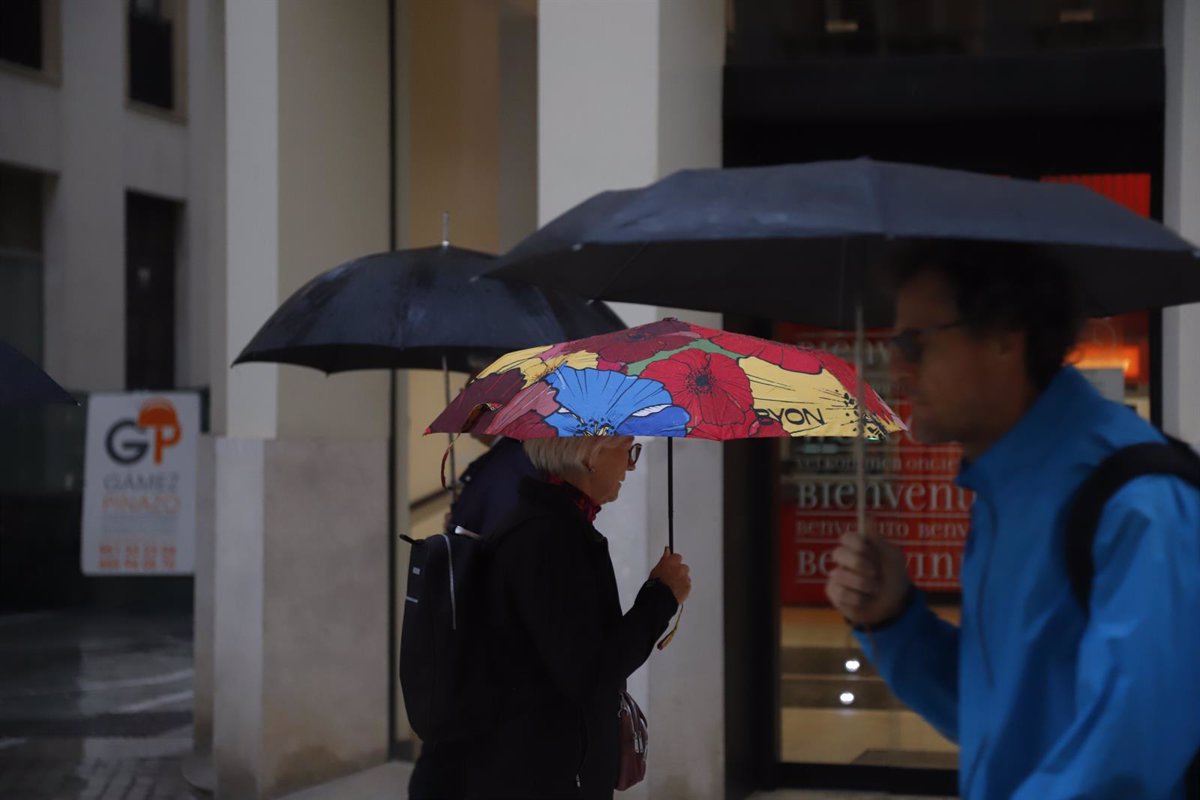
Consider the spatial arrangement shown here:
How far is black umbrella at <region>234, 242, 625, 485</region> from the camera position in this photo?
520 cm

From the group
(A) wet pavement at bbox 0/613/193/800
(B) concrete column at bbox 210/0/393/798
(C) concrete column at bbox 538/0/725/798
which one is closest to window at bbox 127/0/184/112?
(A) wet pavement at bbox 0/613/193/800

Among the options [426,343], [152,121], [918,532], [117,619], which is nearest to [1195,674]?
[426,343]

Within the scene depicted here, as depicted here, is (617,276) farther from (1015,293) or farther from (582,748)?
(582,748)

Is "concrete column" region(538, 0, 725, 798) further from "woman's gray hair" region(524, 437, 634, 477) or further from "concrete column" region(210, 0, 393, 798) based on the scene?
"woman's gray hair" region(524, 437, 634, 477)

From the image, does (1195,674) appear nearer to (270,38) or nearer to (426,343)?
(426,343)

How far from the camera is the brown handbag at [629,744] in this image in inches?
156

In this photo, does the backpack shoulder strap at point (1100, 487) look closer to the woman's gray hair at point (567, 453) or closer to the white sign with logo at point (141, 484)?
the woman's gray hair at point (567, 453)

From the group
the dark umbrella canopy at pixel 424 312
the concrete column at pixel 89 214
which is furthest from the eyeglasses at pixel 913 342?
the concrete column at pixel 89 214

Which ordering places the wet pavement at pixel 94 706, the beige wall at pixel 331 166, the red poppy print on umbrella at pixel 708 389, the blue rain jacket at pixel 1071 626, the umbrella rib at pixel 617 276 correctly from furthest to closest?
the wet pavement at pixel 94 706, the beige wall at pixel 331 166, the red poppy print on umbrella at pixel 708 389, the umbrella rib at pixel 617 276, the blue rain jacket at pixel 1071 626

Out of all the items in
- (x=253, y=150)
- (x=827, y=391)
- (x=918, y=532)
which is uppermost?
(x=253, y=150)

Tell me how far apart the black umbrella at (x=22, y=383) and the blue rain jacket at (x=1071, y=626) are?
3.75m

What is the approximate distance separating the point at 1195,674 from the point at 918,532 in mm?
5475

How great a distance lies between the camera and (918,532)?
743 cm

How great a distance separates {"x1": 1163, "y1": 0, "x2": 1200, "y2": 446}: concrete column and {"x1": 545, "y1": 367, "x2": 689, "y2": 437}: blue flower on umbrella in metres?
3.18
